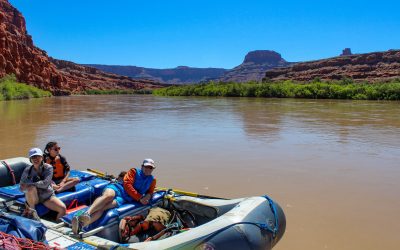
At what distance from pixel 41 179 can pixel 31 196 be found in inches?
10.0

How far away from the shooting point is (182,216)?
5.34 m

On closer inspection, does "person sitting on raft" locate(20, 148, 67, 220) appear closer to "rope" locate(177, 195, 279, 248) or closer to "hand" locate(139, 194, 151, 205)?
"hand" locate(139, 194, 151, 205)

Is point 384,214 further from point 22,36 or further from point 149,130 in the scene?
point 22,36

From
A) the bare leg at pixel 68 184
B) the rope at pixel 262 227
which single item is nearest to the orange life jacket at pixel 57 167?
the bare leg at pixel 68 184

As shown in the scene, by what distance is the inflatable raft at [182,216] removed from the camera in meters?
3.87

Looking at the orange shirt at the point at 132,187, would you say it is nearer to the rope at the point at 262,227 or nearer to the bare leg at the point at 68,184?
the bare leg at the point at 68,184

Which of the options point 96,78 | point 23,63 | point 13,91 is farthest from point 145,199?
point 96,78

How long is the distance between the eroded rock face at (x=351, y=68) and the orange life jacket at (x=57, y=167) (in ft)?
246

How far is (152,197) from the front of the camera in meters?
5.40

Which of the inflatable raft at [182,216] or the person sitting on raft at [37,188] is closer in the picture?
the inflatable raft at [182,216]

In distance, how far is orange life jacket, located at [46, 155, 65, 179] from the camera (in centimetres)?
603

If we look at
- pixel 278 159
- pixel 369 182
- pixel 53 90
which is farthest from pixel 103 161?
pixel 53 90

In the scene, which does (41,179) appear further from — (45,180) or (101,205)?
(101,205)

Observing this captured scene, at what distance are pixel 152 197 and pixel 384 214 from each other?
4.07 m
